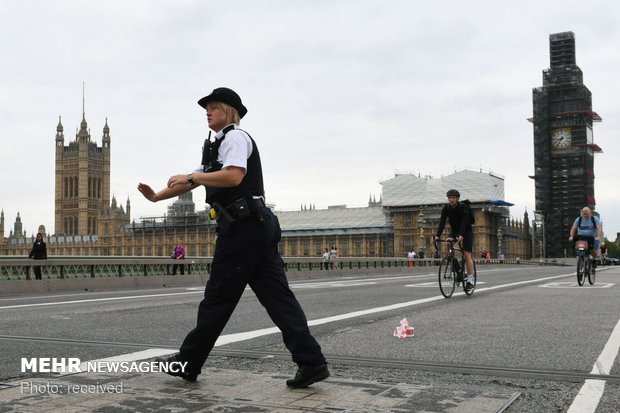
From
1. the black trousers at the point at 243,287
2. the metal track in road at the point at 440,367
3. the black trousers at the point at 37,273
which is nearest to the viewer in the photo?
the black trousers at the point at 243,287

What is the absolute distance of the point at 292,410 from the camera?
3.67 meters

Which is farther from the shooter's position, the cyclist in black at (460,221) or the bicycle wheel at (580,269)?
the bicycle wheel at (580,269)

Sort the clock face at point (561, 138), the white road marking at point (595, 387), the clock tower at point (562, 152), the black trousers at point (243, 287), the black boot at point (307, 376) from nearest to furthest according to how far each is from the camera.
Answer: the white road marking at point (595, 387)
the black boot at point (307, 376)
the black trousers at point (243, 287)
the clock tower at point (562, 152)
the clock face at point (561, 138)

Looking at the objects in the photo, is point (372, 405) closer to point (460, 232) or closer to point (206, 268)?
point (460, 232)

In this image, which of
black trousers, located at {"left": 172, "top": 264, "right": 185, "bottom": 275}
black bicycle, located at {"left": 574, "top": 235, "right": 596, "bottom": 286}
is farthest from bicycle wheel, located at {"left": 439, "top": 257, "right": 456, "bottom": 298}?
black trousers, located at {"left": 172, "top": 264, "right": 185, "bottom": 275}

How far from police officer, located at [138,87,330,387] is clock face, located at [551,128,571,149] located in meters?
136

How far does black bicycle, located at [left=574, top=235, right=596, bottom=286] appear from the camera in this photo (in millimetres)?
15109

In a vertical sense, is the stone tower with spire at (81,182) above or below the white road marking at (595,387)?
above

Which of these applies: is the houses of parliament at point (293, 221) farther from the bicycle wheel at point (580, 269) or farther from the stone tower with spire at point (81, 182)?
the bicycle wheel at point (580, 269)

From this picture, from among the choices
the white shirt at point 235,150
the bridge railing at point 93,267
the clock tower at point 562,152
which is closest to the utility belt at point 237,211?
the white shirt at point 235,150

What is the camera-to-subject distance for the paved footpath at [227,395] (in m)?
3.71

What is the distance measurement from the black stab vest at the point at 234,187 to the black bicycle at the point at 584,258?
39.5 feet

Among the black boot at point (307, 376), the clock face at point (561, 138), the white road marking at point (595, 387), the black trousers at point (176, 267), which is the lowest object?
the white road marking at point (595, 387)

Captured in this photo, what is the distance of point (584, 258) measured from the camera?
607 inches
